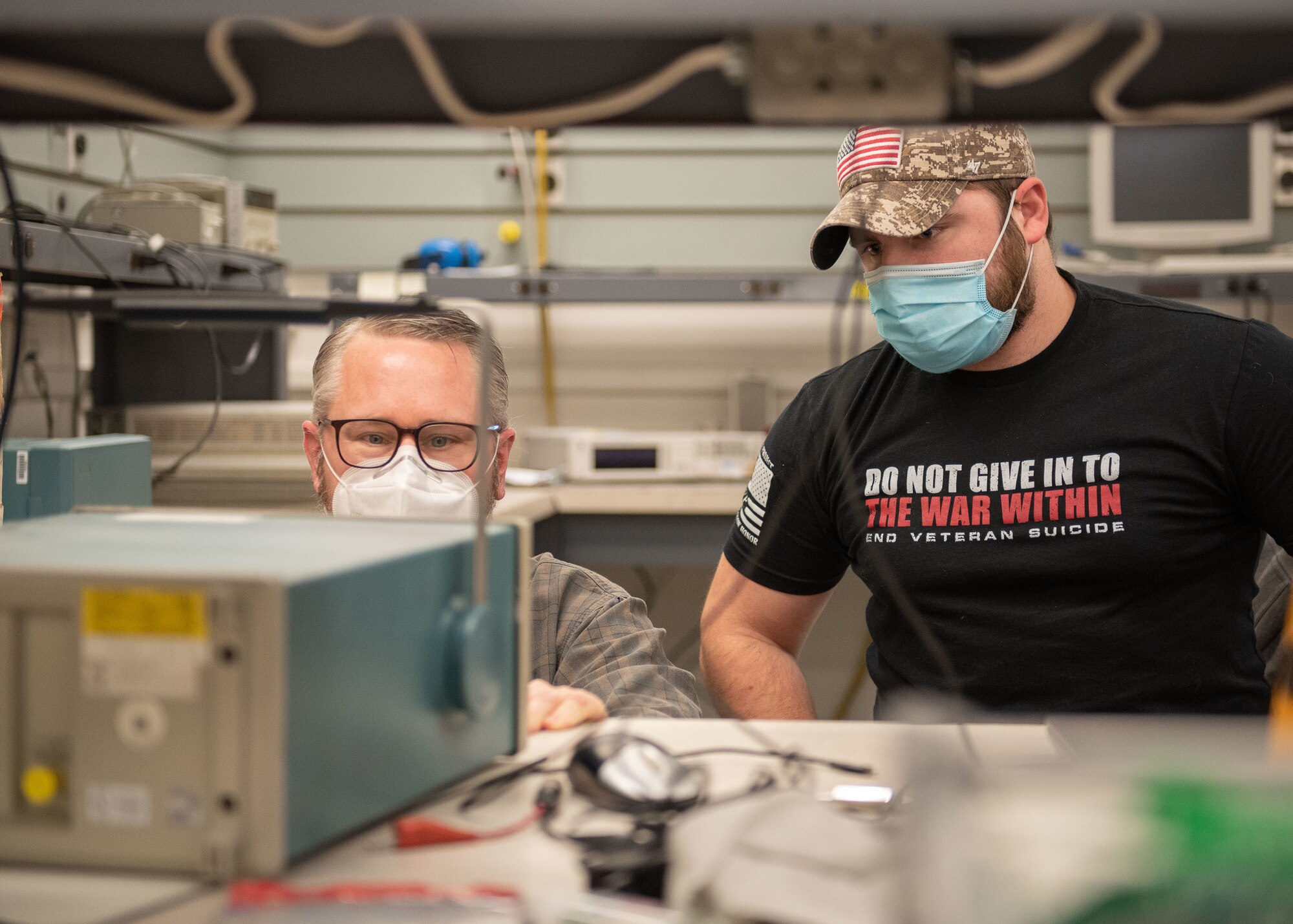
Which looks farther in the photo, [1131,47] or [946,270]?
[946,270]

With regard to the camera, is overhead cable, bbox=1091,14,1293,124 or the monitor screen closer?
overhead cable, bbox=1091,14,1293,124

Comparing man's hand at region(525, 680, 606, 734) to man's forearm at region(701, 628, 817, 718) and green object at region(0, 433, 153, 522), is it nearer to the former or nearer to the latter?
man's forearm at region(701, 628, 817, 718)

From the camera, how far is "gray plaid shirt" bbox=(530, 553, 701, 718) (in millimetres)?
1172

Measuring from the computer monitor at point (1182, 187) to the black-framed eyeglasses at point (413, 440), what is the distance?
230 centimetres

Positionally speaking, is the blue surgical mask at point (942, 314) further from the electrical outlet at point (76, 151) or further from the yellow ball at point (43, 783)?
the electrical outlet at point (76, 151)

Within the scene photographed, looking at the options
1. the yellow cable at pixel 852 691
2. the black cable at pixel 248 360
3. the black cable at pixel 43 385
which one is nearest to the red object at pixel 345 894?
the black cable at pixel 43 385

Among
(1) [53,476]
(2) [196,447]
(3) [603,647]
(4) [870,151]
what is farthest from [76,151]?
(3) [603,647]

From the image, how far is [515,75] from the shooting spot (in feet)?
2.00

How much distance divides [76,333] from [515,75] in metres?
2.11

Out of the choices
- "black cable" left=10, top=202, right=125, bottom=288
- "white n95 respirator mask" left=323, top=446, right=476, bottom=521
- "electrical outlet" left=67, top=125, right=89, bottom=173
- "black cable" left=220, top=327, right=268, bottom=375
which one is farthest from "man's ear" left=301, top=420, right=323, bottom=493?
"electrical outlet" left=67, top=125, right=89, bottom=173

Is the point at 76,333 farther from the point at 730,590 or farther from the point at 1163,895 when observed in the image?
the point at 1163,895

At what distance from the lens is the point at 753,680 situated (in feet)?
5.24

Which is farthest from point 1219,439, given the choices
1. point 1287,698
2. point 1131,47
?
point 1131,47

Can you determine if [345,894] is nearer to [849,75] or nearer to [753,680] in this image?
[849,75]
